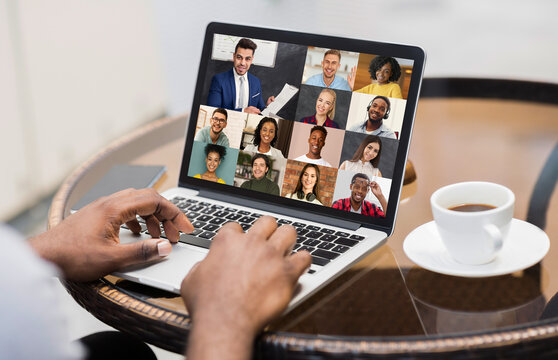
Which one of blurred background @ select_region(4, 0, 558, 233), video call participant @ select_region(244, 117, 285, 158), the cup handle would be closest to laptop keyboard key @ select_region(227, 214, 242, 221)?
video call participant @ select_region(244, 117, 285, 158)

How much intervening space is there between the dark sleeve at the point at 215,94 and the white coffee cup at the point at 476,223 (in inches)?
16.2

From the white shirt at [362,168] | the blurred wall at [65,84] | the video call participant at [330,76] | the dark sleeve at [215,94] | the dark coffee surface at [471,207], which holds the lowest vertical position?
the blurred wall at [65,84]

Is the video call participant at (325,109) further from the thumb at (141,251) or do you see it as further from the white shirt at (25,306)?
the white shirt at (25,306)

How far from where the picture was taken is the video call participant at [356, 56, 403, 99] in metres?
0.83

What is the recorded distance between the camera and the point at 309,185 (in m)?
0.86

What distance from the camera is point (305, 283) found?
0.66 meters

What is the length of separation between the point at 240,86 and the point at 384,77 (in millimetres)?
246

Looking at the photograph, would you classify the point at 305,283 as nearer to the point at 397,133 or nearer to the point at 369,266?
the point at 369,266

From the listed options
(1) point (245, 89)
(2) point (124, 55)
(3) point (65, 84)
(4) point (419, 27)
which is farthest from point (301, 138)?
(4) point (419, 27)

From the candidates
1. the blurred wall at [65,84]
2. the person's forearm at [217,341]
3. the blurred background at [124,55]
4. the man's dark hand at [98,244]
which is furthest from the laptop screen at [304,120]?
the blurred wall at [65,84]

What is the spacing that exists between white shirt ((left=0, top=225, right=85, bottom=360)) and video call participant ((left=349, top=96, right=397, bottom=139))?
1.76 ft

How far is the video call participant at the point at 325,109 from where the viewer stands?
2.81 feet

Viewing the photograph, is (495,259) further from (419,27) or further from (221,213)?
(419,27)

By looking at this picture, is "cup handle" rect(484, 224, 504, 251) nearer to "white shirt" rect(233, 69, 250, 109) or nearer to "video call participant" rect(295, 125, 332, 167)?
"video call participant" rect(295, 125, 332, 167)
